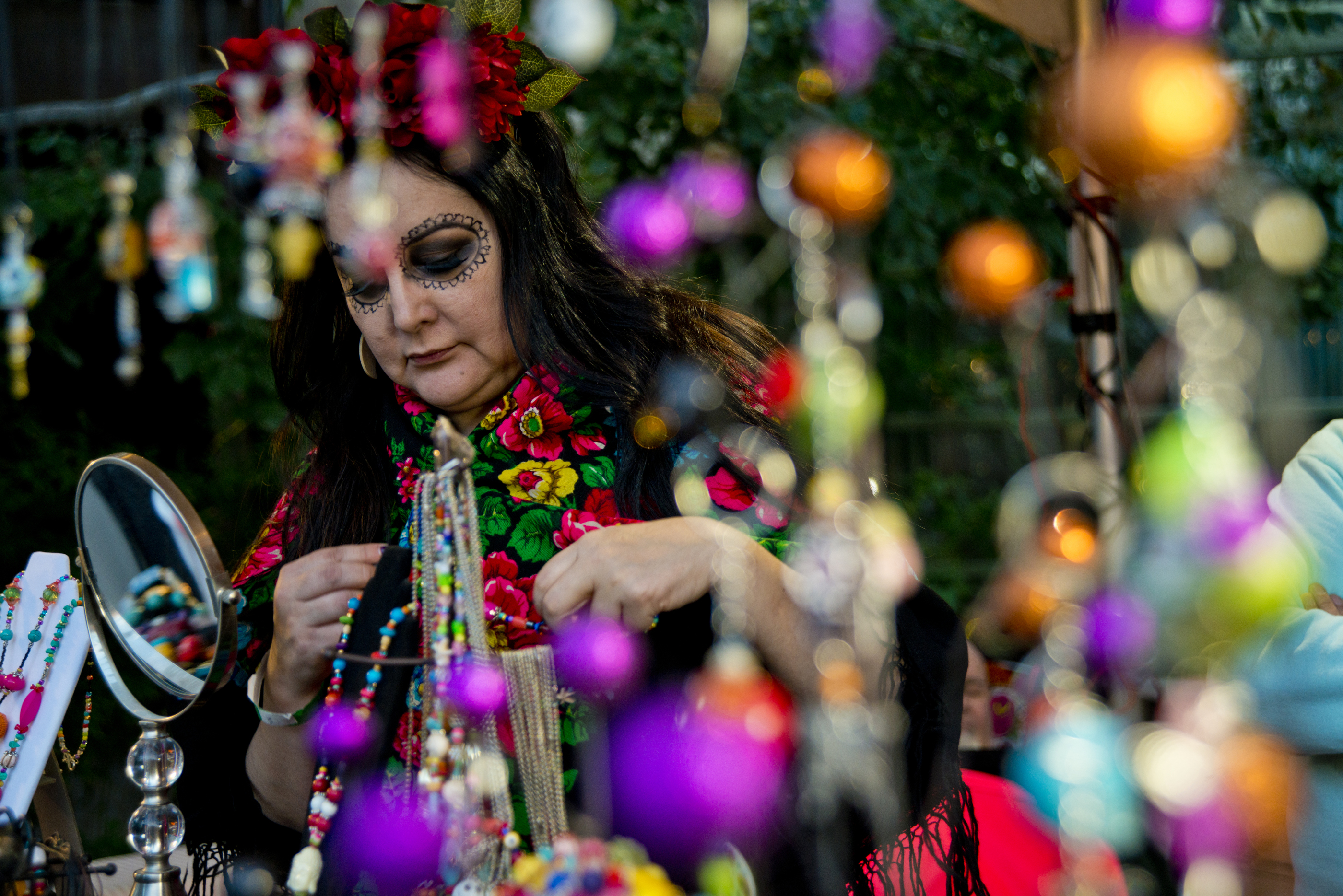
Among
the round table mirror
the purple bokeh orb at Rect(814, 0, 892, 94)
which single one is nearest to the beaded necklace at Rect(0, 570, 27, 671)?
the round table mirror

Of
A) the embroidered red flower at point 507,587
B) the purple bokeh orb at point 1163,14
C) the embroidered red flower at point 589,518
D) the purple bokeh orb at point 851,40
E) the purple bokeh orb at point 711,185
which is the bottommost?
the embroidered red flower at point 507,587

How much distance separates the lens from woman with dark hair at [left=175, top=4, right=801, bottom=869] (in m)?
1.02

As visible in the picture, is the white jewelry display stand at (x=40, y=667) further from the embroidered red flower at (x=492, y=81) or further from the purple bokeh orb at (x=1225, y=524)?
the purple bokeh orb at (x=1225, y=524)

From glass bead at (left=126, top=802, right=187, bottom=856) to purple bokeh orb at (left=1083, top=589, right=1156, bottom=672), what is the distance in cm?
184

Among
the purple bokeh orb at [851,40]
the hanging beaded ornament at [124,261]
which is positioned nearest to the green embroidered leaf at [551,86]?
the hanging beaded ornament at [124,261]

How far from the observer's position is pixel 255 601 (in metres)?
1.17

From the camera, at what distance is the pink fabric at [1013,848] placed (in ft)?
5.05

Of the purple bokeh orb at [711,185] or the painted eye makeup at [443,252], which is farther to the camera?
the purple bokeh orb at [711,185]

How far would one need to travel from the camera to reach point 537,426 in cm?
112

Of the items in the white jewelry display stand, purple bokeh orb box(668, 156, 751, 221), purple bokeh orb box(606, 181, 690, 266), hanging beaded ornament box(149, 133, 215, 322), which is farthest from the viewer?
purple bokeh orb box(668, 156, 751, 221)

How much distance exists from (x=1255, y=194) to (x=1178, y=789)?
2.56m

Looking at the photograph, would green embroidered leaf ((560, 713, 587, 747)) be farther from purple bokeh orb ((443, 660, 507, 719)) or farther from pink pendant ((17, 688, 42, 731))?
pink pendant ((17, 688, 42, 731))

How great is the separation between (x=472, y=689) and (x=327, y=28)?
76cm

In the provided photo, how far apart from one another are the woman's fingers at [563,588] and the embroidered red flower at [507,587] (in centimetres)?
16
